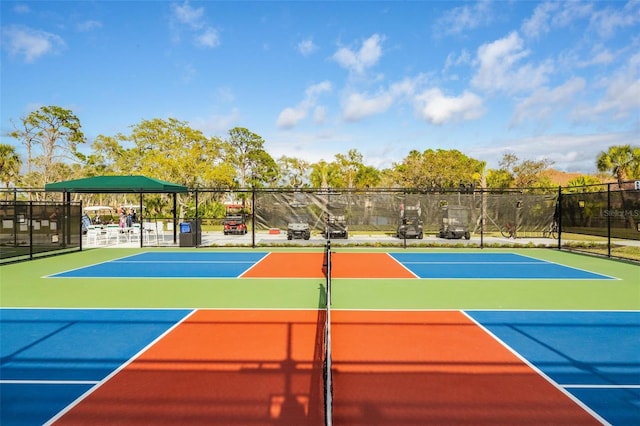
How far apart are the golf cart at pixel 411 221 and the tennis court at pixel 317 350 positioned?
1004cm

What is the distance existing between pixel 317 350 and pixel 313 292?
13.3 feet

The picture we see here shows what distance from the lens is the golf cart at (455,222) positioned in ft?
76.9

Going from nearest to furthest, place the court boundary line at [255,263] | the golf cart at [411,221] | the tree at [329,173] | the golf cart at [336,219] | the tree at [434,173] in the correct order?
the court boundary line at [255,263]
the golf cart at [336,219]
the golf cart at [411,221]
the tree at [434,173]
the tree at [329,173]

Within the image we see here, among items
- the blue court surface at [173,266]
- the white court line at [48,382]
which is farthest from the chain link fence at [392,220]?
the white court line at [48,382]

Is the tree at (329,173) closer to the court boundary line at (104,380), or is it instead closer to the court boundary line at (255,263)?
the court boundary line at (255,263)

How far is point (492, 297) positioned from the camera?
9672mm

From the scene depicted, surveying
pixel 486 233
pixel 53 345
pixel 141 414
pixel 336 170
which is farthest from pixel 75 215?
pixel 336 170

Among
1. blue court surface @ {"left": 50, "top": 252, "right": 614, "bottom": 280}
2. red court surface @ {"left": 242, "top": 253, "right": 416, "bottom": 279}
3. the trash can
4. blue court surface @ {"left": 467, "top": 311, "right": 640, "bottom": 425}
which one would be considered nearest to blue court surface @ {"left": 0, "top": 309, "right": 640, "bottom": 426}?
blue court surface @ {"left": 467, "top": 311, "right": 640, "bottom": 425}

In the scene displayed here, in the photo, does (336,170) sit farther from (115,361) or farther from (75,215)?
(115,361)

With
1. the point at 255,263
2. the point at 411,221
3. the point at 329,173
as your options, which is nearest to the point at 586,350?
the point at 255,263

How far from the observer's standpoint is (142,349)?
6129 millimetres

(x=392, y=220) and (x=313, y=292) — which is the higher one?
(x=392, y=220)

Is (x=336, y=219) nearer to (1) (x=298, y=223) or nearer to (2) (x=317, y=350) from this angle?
(1) (x=298, y=223)

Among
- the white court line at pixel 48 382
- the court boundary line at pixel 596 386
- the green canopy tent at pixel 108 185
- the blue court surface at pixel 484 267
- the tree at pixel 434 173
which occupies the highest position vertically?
the tree at pixel 434 173
